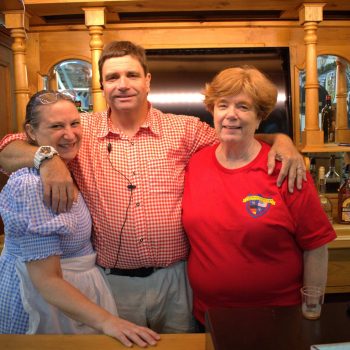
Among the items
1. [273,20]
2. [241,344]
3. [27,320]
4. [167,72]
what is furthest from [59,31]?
[241,344]

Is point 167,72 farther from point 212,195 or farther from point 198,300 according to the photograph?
point 198,300

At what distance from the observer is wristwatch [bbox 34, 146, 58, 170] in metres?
1.14

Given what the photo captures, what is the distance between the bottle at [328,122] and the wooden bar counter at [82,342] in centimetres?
163

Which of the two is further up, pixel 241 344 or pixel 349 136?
pixel 349 136

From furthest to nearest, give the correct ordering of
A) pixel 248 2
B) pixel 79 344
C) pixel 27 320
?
pixel 248 2 → pixel 27 320 → pixel 79 344

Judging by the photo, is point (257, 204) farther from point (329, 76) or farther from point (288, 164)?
point (329, 76)

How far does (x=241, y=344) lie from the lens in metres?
0.75

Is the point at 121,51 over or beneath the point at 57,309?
over

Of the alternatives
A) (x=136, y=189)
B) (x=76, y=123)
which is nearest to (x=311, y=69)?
→ (x=136, y=189)

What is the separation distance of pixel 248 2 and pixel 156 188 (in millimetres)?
1082

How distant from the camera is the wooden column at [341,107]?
2262mm

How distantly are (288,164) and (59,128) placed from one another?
692 millimetres

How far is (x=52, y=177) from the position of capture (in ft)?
3.66

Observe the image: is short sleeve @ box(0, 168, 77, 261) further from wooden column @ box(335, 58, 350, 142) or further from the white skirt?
wooden column @ box(335, 58, 350, 142)
